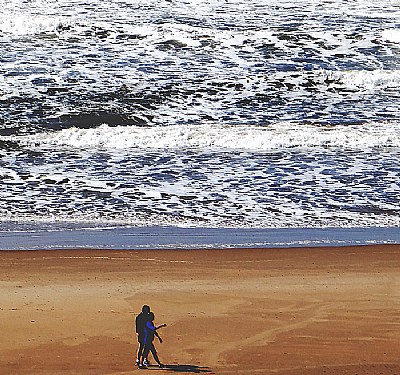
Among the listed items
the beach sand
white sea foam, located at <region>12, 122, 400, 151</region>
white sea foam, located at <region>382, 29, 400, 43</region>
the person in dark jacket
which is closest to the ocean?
white sea foam, located at <region>12, 122, 400, 151</region>

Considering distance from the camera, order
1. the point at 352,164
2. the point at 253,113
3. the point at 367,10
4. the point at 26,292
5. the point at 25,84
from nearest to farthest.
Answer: the point at 26,292, the point at 352,164, the point at 253,113, the point at 25,84, the point at 367,10

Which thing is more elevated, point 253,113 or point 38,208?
point 38,208

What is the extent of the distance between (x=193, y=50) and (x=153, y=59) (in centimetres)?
107

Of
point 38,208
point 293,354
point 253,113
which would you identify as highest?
point 293,354

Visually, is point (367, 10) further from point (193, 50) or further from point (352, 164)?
point (352, 164)

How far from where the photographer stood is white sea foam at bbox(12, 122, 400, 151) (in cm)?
1492

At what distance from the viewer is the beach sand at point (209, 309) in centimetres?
638

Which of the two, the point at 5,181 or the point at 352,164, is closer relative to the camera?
the point at 5,181

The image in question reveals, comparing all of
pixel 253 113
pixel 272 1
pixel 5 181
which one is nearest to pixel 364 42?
pixel 272 1

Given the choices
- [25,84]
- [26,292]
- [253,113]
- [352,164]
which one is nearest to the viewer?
[26,292]

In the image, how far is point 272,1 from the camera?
2302 cm

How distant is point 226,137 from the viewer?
15.4 meters

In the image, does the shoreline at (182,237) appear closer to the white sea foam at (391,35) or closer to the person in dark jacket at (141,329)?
the person in dark jacket at (141,329)

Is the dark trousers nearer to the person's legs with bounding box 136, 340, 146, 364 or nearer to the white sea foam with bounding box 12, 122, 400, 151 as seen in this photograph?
the person's legs with bounding box 136, 340, 146, 364
